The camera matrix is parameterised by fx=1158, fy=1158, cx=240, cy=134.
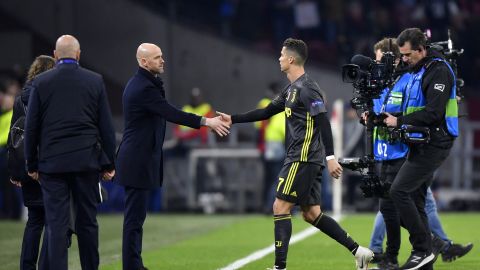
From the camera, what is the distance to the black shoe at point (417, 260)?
10602mm

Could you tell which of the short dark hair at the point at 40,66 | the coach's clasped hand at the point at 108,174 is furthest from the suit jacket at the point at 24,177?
the coach's clasped hand at the point at 108,174

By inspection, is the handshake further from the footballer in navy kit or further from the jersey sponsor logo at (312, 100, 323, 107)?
the jersey sponsor logo at (312, 100, 323, 107)

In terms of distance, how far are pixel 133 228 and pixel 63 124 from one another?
144 cm

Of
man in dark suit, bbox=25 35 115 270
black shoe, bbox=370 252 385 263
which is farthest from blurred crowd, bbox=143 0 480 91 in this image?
man in dark suit, bbox=25 35 115 270

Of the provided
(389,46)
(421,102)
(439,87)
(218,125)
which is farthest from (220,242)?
(439,87)

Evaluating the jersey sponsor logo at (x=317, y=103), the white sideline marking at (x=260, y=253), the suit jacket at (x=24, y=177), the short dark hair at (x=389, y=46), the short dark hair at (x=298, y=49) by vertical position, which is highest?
the short dark hair at (x=389, y=46)

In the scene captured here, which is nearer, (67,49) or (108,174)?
(67,49)

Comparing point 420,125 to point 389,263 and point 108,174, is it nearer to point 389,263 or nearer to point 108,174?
point 389,263

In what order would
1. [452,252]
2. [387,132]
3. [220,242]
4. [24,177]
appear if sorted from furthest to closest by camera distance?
[220,242] → [452,252] → [387,132] → [24,177]

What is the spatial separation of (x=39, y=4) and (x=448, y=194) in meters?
9.25

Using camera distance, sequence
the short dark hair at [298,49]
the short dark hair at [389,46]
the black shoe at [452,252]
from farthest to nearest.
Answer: the black shoe at [452,252] < the short dark hair at [389,46] < the short dark hair at [298,49]

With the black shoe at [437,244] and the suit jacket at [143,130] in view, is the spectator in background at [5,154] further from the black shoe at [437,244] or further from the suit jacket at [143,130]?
the black shoe at [437,244]

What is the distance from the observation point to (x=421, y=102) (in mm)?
10758

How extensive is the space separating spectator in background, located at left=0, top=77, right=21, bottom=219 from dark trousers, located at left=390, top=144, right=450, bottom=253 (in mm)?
10221
